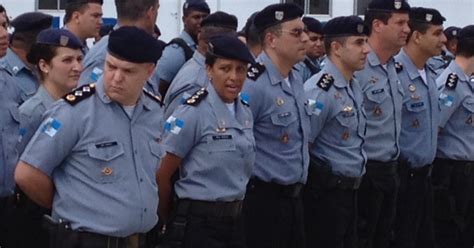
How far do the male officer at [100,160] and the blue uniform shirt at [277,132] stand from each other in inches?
58.3

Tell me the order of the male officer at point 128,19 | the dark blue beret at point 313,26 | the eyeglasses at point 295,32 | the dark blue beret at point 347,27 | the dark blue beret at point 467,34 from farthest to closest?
1. the dark blue beret at point 313,26
2. the dark blue beret at point 467,34
3. the dark blue beret at point 347,27
4. the eyeglasses at point 295,32
5. the male officer at point 128,19

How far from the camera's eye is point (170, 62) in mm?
7426

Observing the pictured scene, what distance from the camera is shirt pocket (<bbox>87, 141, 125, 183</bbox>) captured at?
4344 mm

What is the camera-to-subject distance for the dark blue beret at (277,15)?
20.0 feet

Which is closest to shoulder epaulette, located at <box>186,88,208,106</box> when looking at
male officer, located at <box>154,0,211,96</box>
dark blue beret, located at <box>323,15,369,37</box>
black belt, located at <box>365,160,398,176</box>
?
dark blue beret, located at <box>323,15,369,37</box>

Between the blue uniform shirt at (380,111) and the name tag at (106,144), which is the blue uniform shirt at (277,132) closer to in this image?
the blue uniform shirt at (380,111)

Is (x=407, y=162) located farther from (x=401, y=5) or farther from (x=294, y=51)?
(x=294, y=51)

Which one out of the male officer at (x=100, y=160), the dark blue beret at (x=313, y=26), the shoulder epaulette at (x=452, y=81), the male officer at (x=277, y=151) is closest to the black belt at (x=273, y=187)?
the male officer at (x=277, y=151)

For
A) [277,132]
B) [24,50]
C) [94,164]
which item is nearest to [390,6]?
[277,132]

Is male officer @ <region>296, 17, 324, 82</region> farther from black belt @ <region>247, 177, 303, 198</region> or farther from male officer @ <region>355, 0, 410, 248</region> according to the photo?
black belt @ <region>247, 177, 303, 198</region>

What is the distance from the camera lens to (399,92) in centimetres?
689

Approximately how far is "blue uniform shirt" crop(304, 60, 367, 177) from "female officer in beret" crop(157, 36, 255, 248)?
117cm

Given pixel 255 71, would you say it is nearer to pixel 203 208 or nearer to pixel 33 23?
pixel 203 208

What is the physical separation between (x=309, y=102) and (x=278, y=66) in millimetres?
371
